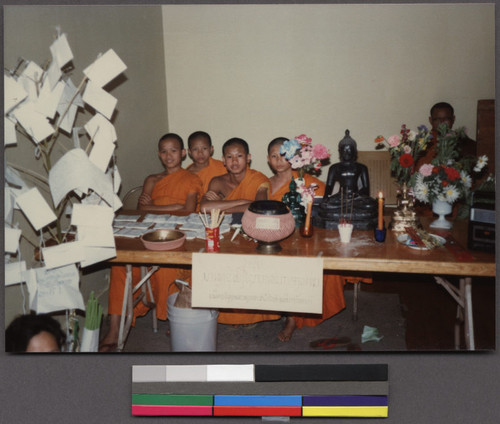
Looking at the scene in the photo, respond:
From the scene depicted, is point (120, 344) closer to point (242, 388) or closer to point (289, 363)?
point (242, 388)

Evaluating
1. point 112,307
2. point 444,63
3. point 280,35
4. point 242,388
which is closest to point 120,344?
point 112,307

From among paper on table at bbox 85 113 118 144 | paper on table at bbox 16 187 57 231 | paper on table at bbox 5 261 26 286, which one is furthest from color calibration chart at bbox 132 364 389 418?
paper on table at bbox 85 113 118 144

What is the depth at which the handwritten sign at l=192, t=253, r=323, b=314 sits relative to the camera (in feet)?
5.60

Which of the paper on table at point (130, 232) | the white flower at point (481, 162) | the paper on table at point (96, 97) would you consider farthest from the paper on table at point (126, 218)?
the white flower at point (481, 162)

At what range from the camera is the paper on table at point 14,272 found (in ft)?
5.79

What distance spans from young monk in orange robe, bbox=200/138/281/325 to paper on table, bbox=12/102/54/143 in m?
0.85

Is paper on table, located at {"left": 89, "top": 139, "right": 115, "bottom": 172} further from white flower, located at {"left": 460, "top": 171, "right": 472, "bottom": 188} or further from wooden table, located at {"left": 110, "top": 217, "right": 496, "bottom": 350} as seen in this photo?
white flower, located at {"left": 460, "top": 171, "right": 472, "bottom": 188}

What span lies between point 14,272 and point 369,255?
145cm

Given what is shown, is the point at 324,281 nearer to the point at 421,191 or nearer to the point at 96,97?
the point at 421,191

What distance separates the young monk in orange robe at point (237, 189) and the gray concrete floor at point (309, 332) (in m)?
0.06

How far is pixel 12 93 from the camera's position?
5.58ft

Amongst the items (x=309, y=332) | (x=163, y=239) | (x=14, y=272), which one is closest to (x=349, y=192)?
(x=309, y=332)

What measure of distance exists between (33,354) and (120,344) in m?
0.37

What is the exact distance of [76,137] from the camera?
1.77 meters
